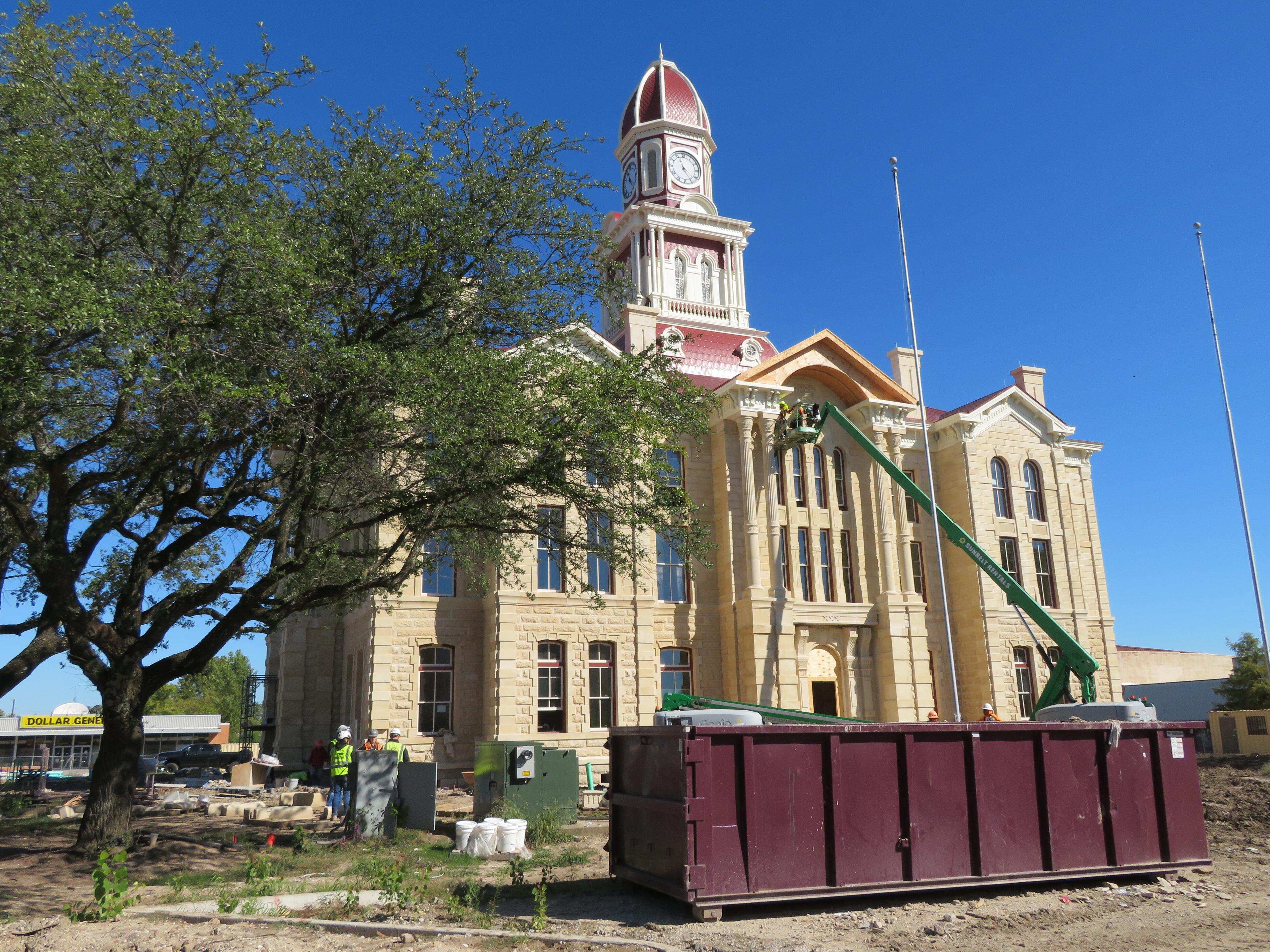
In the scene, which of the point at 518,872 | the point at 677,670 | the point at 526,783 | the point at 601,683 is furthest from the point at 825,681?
the point at 518,872

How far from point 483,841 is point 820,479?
20940 mm

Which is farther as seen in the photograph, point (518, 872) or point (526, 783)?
point (526, 783)

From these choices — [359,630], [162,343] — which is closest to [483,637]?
[359,630]

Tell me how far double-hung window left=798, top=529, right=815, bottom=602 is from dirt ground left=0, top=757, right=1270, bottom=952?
Result: 17389mm

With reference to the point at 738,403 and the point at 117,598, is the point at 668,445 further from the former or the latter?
the point at 738,403

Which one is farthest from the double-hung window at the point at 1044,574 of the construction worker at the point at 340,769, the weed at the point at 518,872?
the weed at the point at 518,872

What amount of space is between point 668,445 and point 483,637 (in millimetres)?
13024

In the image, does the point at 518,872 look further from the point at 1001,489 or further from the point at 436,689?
the point at 1001,489

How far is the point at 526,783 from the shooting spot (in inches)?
659

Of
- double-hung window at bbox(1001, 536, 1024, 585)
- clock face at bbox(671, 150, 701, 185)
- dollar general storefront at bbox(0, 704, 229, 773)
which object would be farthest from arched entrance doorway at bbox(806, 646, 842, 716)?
dollar general storefront at bbox(0, 704, 229, 773)

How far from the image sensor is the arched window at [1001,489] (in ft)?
113

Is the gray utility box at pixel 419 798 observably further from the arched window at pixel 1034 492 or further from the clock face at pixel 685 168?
the clock face at pixel 685 168

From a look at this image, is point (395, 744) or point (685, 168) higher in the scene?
point (685, 168)

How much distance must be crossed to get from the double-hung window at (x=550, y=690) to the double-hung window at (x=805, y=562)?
28.8 feet
